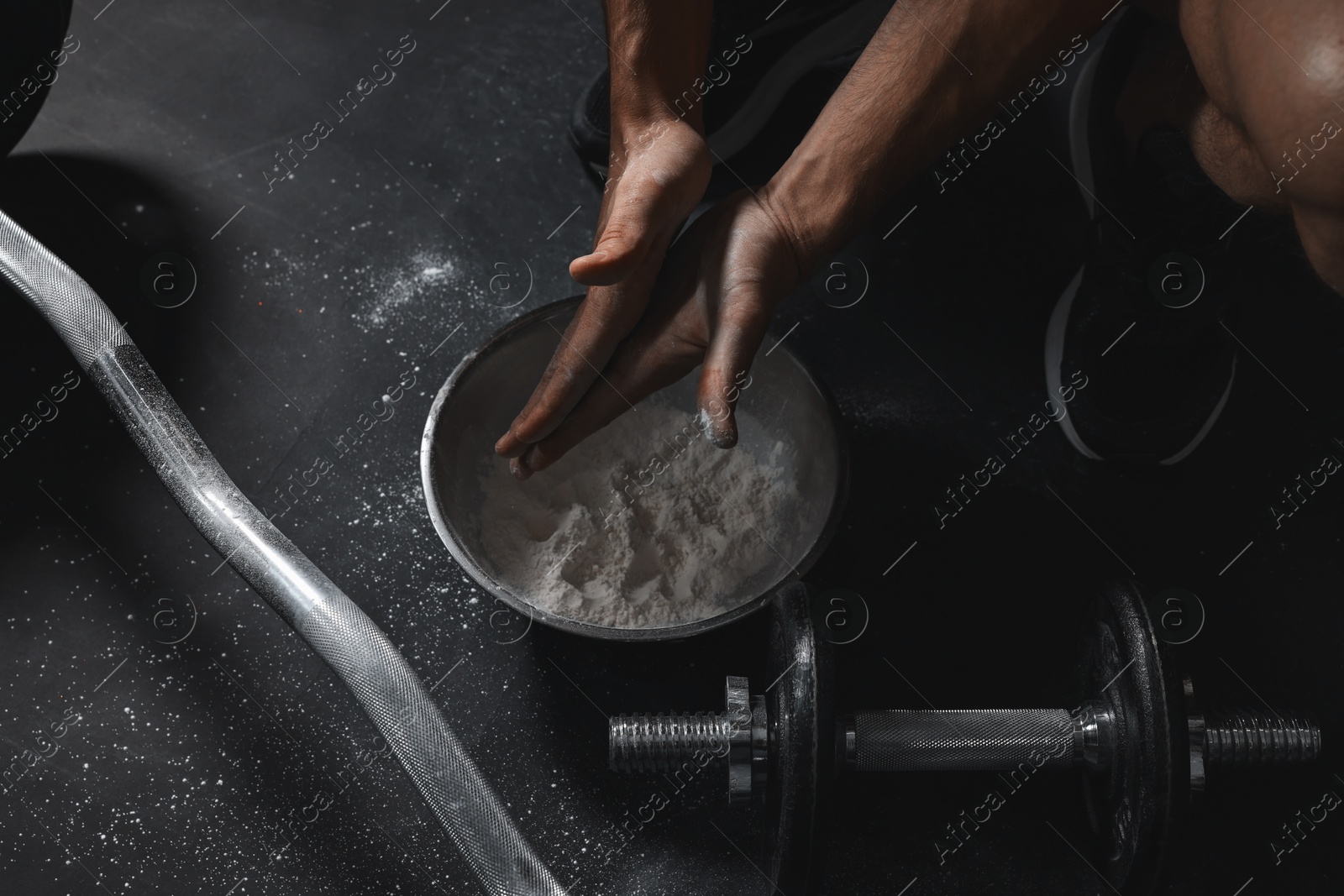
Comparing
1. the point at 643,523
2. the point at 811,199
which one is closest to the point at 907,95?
the point at 811,199

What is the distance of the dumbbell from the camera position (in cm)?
71

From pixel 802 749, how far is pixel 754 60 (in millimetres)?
755

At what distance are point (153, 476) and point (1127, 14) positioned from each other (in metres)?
1.04

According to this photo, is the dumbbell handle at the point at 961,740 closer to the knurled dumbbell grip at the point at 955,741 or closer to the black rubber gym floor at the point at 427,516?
the knurled dumbbell grip at the point at 955,741

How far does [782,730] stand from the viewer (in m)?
0.73

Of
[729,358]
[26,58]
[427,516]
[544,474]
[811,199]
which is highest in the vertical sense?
[811,199]

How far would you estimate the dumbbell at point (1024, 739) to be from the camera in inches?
27.9

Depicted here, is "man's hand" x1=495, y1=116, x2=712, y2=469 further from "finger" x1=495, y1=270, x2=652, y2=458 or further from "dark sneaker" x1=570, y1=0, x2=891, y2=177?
"dark sneaker" x1=570, y1=0, x2=891, y2=177

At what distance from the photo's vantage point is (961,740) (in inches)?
30.5

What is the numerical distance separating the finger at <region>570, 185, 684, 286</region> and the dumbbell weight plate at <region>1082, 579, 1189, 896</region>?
0.45m

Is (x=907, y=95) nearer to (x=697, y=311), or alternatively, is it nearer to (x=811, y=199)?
(x=811, y=199)

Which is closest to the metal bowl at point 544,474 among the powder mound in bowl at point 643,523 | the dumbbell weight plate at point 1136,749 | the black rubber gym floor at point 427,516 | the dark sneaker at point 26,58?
the powder mound in bowl at point 643,523

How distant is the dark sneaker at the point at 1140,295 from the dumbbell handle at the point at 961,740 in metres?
0.34

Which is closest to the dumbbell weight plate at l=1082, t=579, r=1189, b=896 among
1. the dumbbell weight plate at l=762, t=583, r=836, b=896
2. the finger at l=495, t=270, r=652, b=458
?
the dumbbell weight plate at l=762, t=583, r=836, b=896
